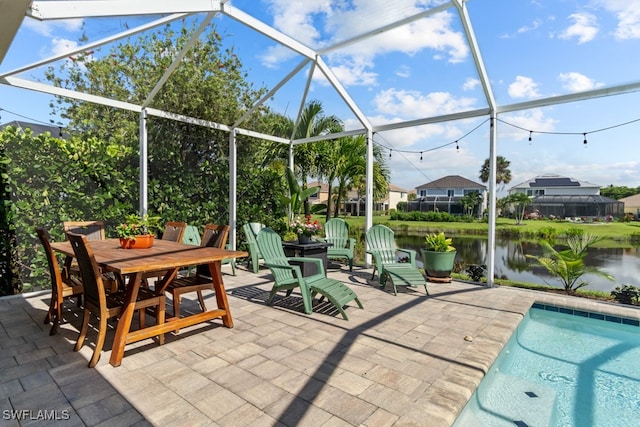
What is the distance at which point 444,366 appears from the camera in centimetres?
284

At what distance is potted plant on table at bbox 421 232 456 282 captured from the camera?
5934 mm

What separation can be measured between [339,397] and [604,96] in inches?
205

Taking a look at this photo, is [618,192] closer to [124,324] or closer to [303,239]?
[303,239]

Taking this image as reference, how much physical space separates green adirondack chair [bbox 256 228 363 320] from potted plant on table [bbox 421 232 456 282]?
7.38ft

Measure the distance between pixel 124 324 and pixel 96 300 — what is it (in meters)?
0.37

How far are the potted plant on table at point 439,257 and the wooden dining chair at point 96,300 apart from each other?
451cm

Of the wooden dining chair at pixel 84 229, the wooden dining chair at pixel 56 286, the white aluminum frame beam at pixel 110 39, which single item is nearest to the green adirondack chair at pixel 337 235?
the wooden dining chair at pixel 84 229

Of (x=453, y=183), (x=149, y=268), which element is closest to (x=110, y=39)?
(x=149, y=268)

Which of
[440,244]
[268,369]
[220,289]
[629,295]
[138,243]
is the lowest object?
[268,369]

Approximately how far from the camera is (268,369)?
8.99 feet

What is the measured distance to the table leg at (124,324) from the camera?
2.77m

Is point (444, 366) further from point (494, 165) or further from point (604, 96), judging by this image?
point (604, 96)

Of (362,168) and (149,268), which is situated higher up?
(362,168)

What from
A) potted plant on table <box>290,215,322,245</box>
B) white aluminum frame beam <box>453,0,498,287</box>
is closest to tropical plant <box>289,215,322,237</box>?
potted plant on table <box>290,215,322,245</box>
